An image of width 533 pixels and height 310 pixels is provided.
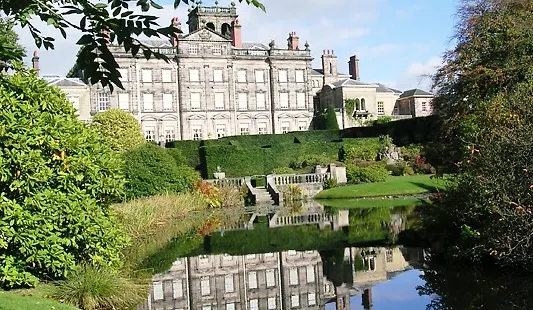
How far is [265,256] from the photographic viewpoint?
1212cm

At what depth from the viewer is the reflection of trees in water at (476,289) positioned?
7375 mm

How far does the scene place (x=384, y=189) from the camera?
90.7ft

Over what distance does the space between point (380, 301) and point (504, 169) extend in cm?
304

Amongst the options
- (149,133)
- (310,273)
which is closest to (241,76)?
(149,133)

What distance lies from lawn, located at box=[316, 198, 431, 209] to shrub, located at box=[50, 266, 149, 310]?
15037mm

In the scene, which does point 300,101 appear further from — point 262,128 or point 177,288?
point 177,288

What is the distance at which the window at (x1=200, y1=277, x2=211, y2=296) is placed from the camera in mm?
9352

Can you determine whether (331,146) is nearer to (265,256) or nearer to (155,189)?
(155,189)

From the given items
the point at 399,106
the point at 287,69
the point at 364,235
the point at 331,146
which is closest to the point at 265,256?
the point at 364,235

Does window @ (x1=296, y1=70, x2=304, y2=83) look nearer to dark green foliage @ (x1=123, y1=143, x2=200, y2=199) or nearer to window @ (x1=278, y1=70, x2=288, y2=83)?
window @ (x1=278, y1=70, x2=288, y2=83)

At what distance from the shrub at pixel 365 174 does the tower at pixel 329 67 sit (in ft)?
102

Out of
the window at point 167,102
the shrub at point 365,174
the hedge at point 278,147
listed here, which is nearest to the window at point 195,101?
the window at point 167,102

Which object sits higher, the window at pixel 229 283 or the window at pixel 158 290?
the window at pixel 158 290

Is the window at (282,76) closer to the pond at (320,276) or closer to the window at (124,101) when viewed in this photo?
the window at (124,101)
